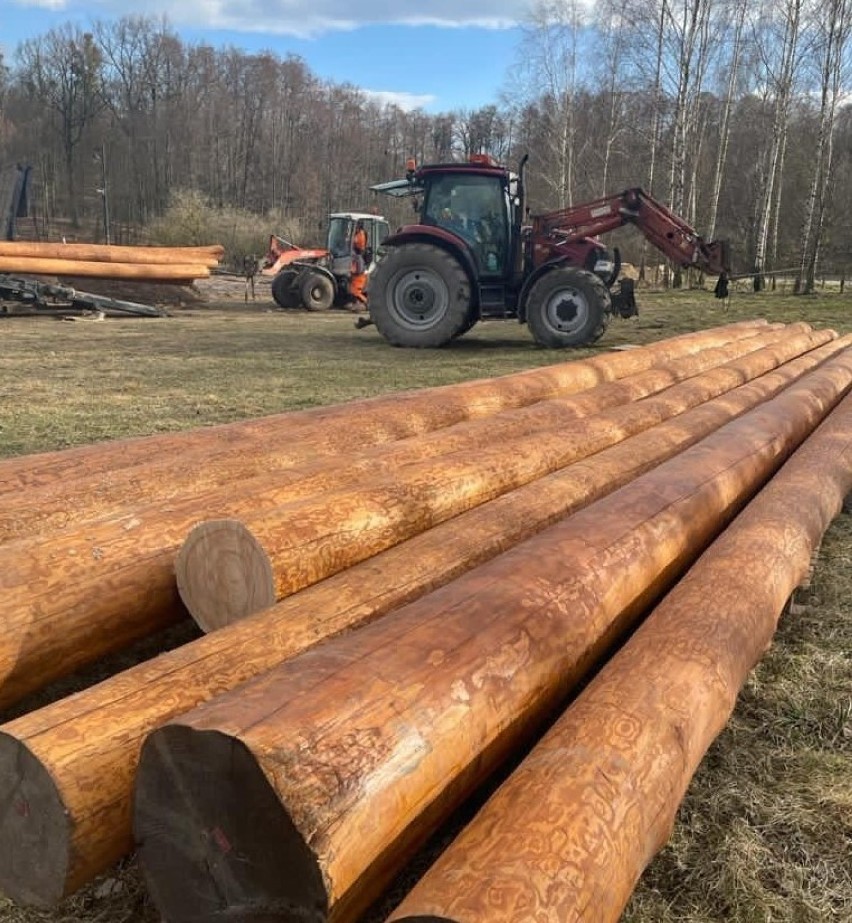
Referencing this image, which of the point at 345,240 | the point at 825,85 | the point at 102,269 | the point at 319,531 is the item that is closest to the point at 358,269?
the point at 345,240

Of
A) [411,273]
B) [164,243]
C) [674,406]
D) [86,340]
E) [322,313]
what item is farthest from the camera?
[164,243]

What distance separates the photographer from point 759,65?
24875mm

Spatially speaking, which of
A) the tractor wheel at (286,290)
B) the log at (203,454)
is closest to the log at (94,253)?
the tractor wheel at (286,290)

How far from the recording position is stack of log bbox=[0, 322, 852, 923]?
61.1 inches

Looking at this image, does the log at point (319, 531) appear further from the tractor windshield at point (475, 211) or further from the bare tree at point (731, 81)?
the bare tree at point (731, 81)

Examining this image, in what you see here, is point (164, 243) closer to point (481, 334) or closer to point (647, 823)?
point (481, 334)

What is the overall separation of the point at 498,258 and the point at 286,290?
32.5ft

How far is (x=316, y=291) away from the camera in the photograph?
66.8ft

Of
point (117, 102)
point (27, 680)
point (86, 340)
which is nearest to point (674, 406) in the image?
point (27, 680)

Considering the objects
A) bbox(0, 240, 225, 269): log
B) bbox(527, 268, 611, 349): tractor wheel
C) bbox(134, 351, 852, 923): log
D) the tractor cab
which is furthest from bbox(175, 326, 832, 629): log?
bbox(0, 240, 225, 269): log

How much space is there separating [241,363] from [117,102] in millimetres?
55527

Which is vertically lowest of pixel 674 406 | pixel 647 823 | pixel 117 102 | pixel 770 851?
pixel 770 851

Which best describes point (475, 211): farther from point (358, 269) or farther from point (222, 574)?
point (222, 574)

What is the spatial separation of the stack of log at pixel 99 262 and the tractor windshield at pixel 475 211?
9135 millimetres
